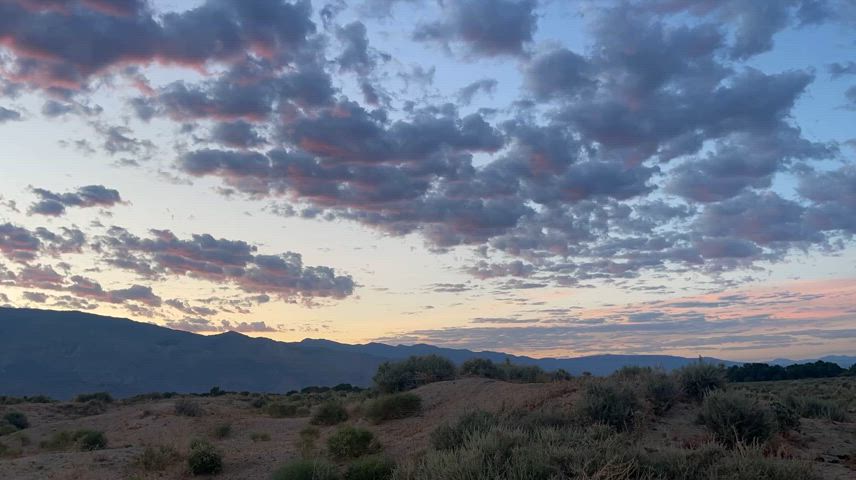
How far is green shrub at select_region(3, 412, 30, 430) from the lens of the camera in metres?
35.8

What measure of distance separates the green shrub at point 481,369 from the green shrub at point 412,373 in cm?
65

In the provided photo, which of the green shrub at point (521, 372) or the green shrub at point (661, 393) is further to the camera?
the green shrub at point (521, 372)

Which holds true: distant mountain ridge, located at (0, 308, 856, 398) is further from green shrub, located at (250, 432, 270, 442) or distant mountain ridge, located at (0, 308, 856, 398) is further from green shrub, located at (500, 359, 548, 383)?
green shrub, located at (250, 432, 270, 442)

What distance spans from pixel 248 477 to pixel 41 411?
3099 cm

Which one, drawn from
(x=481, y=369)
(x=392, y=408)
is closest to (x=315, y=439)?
(x=392, y=408)

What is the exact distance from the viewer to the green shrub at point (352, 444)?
1705 cm

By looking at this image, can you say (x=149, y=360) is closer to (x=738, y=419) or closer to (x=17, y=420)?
(x=17, y=420)

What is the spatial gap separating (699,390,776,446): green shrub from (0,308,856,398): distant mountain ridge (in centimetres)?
9174

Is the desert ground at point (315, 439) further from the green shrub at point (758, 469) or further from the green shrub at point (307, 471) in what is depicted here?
the green shrub at point (307, 471)

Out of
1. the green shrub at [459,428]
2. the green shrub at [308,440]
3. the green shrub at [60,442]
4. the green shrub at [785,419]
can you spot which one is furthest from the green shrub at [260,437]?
the green shrub at [785,419]

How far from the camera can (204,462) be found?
57.6ft

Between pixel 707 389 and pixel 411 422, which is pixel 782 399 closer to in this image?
pixel 707 389

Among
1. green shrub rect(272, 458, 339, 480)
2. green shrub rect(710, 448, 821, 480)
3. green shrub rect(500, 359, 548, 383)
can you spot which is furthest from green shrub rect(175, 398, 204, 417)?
green shrub rect(710, 448, 821, 480)

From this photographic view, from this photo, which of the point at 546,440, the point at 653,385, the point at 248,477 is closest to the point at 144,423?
the point at 248,477
